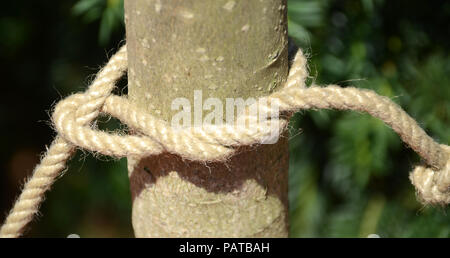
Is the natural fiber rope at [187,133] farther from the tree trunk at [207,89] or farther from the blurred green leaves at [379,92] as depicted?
the blurred green leaves at [379,92]

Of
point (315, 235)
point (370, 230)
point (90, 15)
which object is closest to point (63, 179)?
point (90, 15)

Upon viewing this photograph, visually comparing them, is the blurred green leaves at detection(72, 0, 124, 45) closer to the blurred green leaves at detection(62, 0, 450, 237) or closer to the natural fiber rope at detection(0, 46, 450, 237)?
the blurred green leaves at detection(62, 0, 450, 237)

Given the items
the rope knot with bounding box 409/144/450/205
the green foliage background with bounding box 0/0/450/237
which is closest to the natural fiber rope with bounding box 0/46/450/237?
the rope knot with bounding box 409/144/450/205

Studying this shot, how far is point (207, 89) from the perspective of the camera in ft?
1.30

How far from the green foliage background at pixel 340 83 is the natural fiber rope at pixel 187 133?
0.48 m

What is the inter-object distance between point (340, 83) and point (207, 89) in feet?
2.34

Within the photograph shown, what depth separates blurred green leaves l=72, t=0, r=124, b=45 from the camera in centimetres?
99

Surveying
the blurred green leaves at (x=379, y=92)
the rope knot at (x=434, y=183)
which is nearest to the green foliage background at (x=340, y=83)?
the blurred green leaves at (x=379, y=92)

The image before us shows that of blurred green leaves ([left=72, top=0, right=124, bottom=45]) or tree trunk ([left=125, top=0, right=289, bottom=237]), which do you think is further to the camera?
blurred green leaves ([left=72, top=0, right=124, bottom=45])

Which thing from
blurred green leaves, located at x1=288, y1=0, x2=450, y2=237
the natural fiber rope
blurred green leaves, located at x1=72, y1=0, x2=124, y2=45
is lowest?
blurred green leaves, located at x1=288, y1=0, x2=450, y2=237

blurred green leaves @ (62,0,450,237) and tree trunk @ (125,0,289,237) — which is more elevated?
tree trunk @ (125,0,289,237)

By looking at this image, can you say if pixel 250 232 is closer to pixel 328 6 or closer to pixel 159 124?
pixel 159 124

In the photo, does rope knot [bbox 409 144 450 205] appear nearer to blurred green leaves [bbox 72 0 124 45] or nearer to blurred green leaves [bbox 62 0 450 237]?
blurred green leaves [bbox 62 0 450 237]

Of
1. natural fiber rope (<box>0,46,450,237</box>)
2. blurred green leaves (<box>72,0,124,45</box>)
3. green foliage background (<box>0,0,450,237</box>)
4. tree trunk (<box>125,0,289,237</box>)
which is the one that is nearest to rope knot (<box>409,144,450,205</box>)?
natural fiber rope (<box>0,46,450,237</box>)
